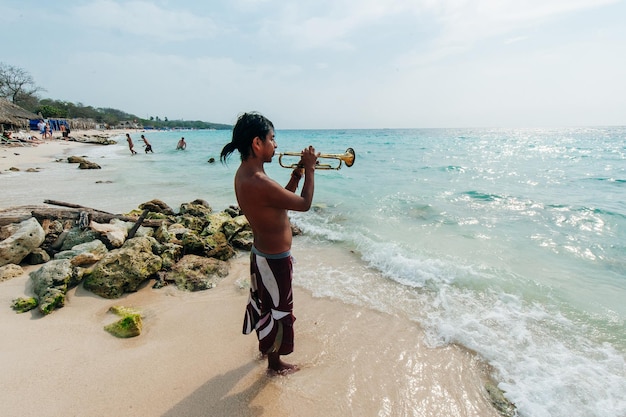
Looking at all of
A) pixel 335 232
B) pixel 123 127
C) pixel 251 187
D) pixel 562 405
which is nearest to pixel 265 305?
pixel 251 187

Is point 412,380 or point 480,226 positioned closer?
point 412,380

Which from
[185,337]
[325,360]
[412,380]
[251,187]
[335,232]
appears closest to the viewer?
[251,187]

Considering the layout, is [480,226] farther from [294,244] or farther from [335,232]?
[294,244]

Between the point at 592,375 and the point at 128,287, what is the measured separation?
5.21m

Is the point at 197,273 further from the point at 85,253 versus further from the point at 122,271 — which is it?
the point at 85,253

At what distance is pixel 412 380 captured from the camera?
9.31 feet

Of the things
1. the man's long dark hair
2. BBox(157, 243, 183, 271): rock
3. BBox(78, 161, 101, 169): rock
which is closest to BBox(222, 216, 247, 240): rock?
BBox(157, 243, 183, 271): rock

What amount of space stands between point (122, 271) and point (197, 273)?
0.94 m

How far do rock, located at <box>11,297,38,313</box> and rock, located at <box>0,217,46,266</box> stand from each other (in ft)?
3.83

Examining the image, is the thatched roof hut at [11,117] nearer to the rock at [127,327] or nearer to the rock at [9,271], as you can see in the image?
the rock at [9,271]

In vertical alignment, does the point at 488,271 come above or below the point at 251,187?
below

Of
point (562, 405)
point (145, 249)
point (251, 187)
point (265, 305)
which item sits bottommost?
point (562, 405)

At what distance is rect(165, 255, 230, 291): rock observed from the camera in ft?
14.6

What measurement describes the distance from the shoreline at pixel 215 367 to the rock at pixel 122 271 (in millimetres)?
176
